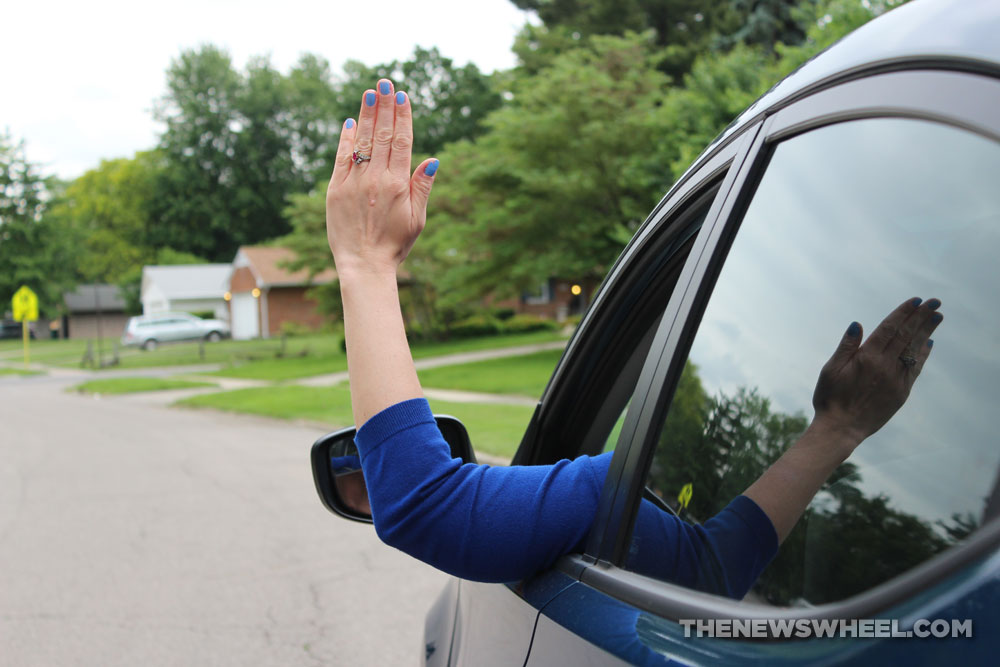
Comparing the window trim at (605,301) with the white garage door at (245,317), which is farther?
the white garage door at (245,317)

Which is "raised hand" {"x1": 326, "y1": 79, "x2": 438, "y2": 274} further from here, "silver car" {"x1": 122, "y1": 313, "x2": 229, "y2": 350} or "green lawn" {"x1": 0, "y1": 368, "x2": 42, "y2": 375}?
"silver car" {"x1": 122, "y1": 313, "x2": 229, "y2": 350}

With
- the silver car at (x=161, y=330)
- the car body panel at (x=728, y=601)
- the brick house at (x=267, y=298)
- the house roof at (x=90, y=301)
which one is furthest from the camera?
the house roof at (x=90, y=301)

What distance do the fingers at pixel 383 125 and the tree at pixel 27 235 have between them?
69665mm

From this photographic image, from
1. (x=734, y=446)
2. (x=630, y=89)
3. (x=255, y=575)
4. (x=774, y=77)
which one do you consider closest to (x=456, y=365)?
(x=630, y=89)

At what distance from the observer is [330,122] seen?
7481 cm

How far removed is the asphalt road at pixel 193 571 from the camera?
4.38 metres

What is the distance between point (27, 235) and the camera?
204 ft

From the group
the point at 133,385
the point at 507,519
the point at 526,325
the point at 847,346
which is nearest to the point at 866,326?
the point at 847,346

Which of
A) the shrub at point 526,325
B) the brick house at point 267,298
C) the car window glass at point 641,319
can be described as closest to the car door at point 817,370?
the car window glass at point 641,319

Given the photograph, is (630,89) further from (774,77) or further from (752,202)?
(752,202)

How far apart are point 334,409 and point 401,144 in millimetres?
14534

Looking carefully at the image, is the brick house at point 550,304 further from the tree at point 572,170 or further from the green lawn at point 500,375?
the tree at point 572,170

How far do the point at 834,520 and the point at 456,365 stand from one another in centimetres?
2144

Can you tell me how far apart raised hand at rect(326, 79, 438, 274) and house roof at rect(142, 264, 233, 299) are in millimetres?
61593
